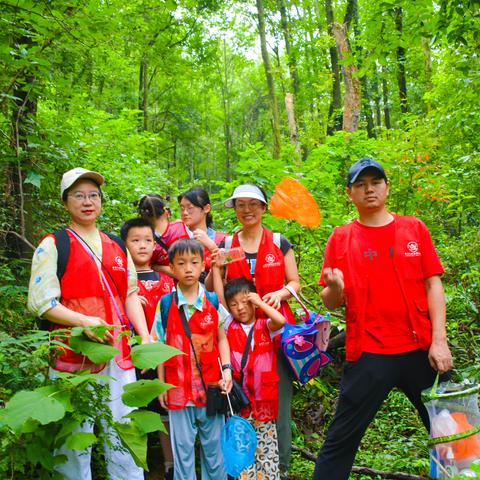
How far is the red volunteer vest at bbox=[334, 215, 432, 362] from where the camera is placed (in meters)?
2.99

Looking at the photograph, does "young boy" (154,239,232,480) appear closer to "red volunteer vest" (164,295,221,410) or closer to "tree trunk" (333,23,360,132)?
"red volunteer vest" (164,295,221,410)

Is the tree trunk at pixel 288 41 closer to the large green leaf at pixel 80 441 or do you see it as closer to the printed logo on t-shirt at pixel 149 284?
the printed logo on t-shirt at pixel 149 284

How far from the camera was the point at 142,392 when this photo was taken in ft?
6.16

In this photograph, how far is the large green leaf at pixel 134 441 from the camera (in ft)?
5.94

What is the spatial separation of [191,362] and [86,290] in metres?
0.96

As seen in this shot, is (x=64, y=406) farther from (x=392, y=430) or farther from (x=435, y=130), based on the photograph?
(x=435, y=130)

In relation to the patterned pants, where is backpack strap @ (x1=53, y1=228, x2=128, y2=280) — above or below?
above

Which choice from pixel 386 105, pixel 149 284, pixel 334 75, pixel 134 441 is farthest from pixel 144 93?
pixel 134 441

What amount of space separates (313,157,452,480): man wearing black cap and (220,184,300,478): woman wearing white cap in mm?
676

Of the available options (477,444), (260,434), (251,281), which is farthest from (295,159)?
(477,444)

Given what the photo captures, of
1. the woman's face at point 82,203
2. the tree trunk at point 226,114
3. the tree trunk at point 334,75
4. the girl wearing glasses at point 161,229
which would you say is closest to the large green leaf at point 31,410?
the woman's face at point 82,203

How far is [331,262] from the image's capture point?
10.7ft

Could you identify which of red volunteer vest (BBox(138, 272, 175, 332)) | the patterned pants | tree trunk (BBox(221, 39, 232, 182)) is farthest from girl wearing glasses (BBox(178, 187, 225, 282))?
tree trunk (BBox(221, 39, 232, 182))

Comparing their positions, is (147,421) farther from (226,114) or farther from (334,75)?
(226,114)
